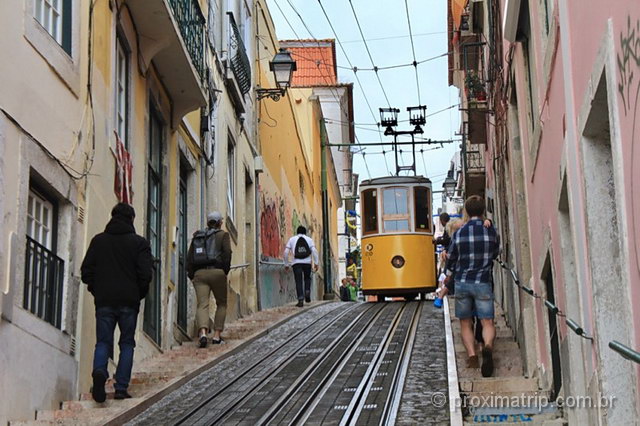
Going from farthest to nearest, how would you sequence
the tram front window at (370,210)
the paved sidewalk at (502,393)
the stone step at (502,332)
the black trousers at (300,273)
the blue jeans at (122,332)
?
the tram front window at (370,210) → the black trousers at (300,273) → the stone step at (502,332) → the blue jeans at (122,332) → the paved sidewalk at (502,393)

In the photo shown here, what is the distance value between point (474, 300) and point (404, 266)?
40.8ft

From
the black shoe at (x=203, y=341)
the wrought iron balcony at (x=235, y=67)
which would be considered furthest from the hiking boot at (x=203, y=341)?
the wrought iron balcony at (x=235, y=67)

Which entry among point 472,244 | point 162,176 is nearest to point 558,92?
point 472,244

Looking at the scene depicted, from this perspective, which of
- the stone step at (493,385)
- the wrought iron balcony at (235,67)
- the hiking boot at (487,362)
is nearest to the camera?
the stone step at (493,385)

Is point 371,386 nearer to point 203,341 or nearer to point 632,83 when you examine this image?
point 203,341

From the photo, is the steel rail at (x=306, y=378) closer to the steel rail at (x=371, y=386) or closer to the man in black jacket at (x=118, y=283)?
the steel rail at (x=371, y=386)

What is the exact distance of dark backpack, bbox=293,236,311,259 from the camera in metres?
18.5

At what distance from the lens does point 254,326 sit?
14.1 metres

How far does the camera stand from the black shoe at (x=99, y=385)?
7691 millimetres

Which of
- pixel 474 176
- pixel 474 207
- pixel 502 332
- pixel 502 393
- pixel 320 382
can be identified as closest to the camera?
pixel 502 393

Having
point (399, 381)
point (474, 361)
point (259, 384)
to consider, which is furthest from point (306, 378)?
point (474, 361)

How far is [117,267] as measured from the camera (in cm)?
817

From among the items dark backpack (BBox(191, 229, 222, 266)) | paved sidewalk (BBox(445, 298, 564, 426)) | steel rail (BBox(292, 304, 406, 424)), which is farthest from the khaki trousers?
paved sidewalk (BBox(445, 298, 564, 426))

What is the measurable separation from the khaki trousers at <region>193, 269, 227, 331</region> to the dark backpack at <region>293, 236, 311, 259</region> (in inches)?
258
